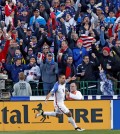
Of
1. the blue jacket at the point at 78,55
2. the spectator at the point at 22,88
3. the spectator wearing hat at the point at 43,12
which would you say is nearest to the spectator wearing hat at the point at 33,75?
the spectator at the point at 22,88

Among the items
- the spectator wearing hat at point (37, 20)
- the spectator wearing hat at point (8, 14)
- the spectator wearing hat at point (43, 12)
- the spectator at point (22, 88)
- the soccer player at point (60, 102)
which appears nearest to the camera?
the soccer player at point (60, 102)

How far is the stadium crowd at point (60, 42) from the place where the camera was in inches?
883

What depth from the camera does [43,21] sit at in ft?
84.0

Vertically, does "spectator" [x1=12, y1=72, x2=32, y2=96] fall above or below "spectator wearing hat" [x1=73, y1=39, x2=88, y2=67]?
below

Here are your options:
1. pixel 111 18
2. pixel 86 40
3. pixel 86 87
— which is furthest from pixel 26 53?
pixel 111 18

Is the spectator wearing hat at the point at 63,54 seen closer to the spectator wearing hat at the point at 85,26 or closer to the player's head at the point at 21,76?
the player's head at the point at 21,76

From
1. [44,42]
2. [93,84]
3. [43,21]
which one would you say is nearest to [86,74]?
[93,84]

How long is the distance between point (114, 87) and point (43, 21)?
4.80 meters

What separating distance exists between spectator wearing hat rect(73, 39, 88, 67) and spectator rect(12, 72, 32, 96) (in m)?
1.93

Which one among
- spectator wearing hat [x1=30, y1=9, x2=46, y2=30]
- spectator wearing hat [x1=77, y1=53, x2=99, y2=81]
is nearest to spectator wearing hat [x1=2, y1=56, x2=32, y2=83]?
spectator wearing hat [x1=77, y1=53, x2=99, y2=81]

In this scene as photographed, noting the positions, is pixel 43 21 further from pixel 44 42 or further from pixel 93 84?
pixel 93 84

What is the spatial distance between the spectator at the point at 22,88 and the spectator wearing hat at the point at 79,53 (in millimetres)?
1935

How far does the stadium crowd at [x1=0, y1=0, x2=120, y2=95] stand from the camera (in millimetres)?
22422

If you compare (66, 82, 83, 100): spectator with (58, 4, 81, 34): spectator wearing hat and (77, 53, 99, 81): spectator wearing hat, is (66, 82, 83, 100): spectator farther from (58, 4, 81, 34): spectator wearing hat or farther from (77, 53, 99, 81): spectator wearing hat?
(58, 4, 81, 34): spectator wearing hat
